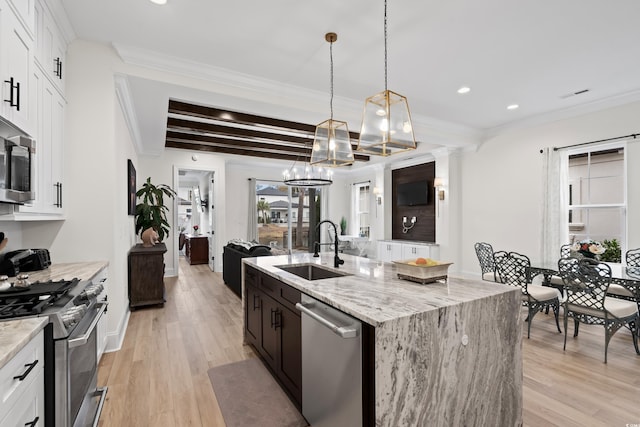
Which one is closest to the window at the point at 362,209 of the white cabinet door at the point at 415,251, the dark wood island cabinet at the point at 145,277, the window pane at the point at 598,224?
the white cabinet door at the point at 415,251

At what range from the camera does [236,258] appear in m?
5.14

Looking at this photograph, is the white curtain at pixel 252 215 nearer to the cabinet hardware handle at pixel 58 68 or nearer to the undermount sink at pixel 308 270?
the undermount sink at pixel 308 270

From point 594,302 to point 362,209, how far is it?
22.5 feet

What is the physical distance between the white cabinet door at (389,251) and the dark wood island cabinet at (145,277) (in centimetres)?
513

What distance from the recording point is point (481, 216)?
5.97 metres

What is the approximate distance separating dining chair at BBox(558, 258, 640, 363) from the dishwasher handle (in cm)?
281

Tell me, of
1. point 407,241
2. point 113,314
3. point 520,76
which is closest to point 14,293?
point 113,314

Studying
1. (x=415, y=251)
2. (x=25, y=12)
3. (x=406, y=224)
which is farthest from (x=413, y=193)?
(x=25, y=12)

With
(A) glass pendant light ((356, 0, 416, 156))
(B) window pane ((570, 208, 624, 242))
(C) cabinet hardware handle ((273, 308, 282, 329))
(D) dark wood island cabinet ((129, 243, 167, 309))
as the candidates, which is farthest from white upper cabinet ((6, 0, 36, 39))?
(B) window pane ((570, 208, 624, 242))

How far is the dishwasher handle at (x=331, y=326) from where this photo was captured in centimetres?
142

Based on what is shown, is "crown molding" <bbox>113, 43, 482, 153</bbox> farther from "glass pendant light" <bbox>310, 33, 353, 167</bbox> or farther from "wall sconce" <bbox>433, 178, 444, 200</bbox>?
"wall sconce" <bbox>433, 178, 444, 200</bbox>

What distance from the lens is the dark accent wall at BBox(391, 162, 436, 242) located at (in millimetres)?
7172

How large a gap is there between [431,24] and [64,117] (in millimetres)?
3401

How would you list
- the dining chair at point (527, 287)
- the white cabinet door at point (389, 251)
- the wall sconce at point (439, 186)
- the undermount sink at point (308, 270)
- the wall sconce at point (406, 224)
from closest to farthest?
the undermount sink at point (308, 270) < the dining chair at point (527, 287) < the wall sconce at point (439, 186) < the white cabinet door at point (389, 251) < the wall sconce at point (406, 224)
